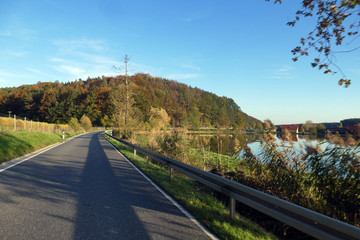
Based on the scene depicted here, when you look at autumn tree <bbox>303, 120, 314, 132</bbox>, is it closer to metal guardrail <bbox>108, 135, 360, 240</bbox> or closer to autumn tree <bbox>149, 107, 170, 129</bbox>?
metal guardrail <bbox>108, 135, 360, 240</bbox>

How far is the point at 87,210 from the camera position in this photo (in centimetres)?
462

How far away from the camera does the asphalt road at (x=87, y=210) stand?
12.0 ft

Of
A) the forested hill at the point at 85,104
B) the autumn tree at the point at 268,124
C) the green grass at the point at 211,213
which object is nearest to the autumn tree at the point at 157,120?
the green grass at the point at 211,213

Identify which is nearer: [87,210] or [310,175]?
[87,210]

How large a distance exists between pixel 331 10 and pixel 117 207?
17.0ft

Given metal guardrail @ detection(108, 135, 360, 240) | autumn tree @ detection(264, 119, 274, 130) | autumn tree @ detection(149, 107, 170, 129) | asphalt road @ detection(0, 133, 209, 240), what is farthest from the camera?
autumn tree @ detection(149, 107, 170, 129)

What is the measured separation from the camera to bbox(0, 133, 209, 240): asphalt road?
3.64 meters

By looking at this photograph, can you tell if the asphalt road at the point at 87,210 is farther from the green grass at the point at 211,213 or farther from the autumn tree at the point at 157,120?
the autumn tree at the point at 157,120

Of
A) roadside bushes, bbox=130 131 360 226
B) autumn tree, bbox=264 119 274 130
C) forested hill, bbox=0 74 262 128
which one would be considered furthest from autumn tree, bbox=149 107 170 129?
forested hill, bbox=0 74 262 128

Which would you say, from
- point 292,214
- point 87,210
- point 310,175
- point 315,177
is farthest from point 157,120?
point 292,214

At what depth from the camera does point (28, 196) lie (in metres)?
5.45

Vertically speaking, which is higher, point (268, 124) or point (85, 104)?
point (85, 104)

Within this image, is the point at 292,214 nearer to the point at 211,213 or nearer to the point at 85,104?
the point at 211,213

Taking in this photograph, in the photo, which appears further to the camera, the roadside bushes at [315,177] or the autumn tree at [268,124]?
the autumn tree at [268,124]
